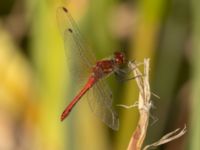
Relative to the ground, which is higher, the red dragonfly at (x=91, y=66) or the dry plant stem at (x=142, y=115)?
the red dragonfly at (x=91, y=66)

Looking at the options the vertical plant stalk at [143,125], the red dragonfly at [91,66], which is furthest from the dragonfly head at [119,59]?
the vertical plant stalk at [143,125]

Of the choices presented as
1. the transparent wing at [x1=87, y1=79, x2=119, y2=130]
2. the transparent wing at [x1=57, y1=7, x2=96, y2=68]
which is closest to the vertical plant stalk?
the transparent wing at [x1=87, y1=79, x2=119, y2=130]

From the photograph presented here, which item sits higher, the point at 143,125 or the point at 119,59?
the point at 119,59

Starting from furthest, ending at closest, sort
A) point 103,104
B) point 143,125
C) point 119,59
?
1. point 119,59
2. point 103,104
3. point 143,125

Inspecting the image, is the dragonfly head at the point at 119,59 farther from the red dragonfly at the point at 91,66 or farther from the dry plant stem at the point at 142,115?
the dry plant stem at the point at 142,115

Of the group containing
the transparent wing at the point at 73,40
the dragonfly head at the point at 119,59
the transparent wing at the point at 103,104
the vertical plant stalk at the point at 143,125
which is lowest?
the vertical plant stalk at the point at 143,125

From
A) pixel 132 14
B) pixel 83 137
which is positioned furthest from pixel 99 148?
pixel 132 14

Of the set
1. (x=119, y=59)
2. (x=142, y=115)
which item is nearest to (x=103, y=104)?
(x=119, y=59)

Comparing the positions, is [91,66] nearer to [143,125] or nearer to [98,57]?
[98,57]

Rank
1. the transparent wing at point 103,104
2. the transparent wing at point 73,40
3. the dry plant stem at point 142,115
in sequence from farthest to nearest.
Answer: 1. the transparent wing at point 73,40
2. the transparent wing at point 103,104
3. the dry plant stem at point 142,115
